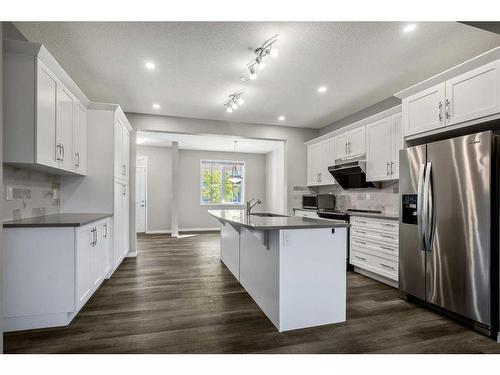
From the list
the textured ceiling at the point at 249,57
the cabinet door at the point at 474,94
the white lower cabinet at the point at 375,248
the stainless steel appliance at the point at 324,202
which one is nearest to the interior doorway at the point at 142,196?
the textured ceiling at the point at 249,57

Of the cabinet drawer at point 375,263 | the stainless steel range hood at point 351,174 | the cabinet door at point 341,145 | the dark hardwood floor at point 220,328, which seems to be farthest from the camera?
the cabinet door at point 341,145

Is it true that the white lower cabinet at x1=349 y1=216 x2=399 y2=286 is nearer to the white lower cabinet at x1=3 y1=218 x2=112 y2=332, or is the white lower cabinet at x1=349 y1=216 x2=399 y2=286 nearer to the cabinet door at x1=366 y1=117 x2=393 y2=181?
the cabinet door at x1=366 y1=117 x2=393 y2=181

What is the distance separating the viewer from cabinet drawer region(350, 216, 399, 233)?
3137 millimetres

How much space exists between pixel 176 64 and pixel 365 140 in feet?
9.58

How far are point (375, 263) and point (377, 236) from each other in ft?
1.17

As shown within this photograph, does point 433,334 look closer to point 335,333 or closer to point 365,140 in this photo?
point 335,333

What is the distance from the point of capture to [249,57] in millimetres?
2869

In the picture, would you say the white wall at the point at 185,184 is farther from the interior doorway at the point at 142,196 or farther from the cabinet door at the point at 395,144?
the cabinet door at the point at 395,144

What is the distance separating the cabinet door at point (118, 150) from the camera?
145 inches

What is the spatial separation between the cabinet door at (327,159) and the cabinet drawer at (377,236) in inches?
54.4

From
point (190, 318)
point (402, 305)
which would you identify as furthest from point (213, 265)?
point (402, 305)

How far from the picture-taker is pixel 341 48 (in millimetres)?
2697

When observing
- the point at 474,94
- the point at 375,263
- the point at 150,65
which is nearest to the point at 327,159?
the point at 375,263

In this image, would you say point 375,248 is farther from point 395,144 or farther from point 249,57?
point 249,57
